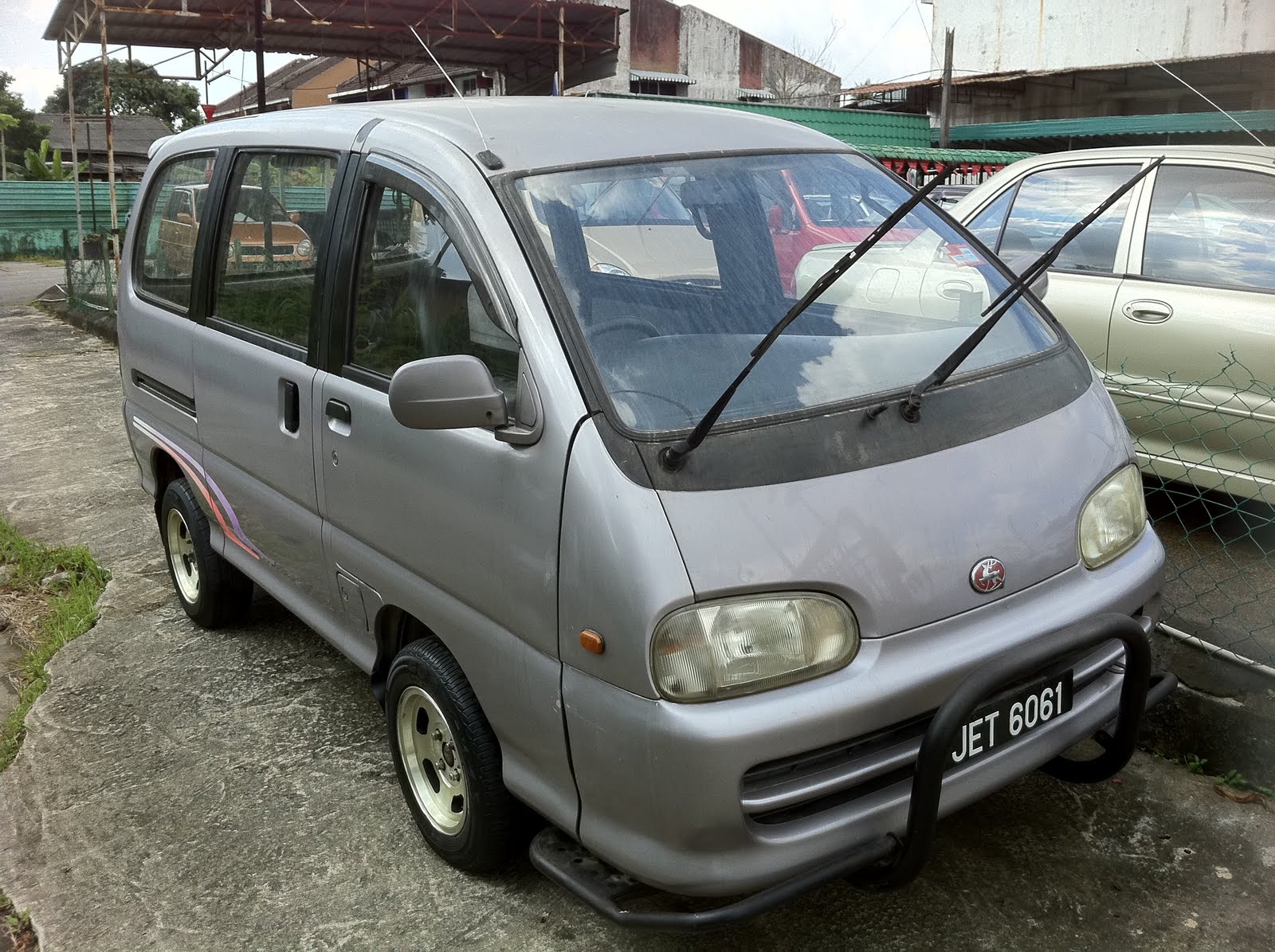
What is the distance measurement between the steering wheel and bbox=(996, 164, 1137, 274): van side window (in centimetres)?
306

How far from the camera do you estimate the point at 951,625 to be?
2.29 m

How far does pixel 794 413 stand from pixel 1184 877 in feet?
5.04

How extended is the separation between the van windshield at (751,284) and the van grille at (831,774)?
2.22 feet

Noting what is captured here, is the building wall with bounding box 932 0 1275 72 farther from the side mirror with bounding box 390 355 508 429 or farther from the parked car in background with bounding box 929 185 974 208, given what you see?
the side mirror with bounding box 390 355 508 429

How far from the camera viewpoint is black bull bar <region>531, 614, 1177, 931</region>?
2123 mm

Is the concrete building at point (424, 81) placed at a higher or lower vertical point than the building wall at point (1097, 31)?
lower

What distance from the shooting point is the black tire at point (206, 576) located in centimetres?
430

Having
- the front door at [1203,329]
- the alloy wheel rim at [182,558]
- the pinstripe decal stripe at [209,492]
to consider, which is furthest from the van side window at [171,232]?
the front door at [1203,329]

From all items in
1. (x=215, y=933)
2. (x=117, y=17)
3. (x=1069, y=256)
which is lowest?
(x=215, y=933)

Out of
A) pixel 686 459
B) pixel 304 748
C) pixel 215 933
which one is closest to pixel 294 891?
pixel 215 933

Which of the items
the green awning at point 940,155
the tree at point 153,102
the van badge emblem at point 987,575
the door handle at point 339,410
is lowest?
the van badge emblem at point 987,575

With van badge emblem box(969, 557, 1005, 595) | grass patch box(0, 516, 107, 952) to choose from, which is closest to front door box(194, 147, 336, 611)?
grass patch box(0, 516, 107, 952)

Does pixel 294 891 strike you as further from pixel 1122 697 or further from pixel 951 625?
pixel 1122 697

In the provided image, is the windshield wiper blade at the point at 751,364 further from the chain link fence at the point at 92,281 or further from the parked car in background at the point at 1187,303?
the chain link fence at the point at 92,281
